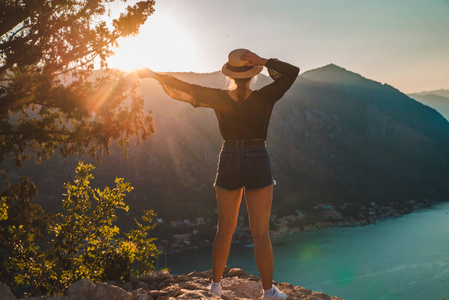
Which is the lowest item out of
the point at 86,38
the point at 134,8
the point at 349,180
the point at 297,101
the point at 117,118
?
the point at 349,180

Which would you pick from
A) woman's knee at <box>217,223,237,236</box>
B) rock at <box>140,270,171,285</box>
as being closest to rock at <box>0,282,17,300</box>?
rock at <box>140,270,171,285</box>

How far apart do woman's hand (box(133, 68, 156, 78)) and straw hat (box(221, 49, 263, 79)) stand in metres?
0.76

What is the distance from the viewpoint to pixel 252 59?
282 cm

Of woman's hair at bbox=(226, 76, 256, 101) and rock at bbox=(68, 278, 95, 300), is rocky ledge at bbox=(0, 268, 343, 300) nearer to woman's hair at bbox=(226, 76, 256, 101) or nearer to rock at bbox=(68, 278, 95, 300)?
rock at bbox=(68, 278, 95, 300)

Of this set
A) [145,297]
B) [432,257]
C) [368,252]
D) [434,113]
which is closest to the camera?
[145,297]

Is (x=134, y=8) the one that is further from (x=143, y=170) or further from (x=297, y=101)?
(x=297, y=101)

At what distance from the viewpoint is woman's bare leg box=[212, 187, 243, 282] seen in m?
2.97

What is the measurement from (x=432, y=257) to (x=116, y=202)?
66.7 metres

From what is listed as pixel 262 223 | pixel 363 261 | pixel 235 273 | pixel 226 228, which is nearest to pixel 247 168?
pixel 262 223

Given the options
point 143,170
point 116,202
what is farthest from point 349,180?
point 116,202

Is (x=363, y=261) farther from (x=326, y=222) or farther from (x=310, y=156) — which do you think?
(x=310, y=156)

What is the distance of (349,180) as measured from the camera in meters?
94.4

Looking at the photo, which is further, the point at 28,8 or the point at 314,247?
the point at 314,247

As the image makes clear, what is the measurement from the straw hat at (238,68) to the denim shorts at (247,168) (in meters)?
0.58
